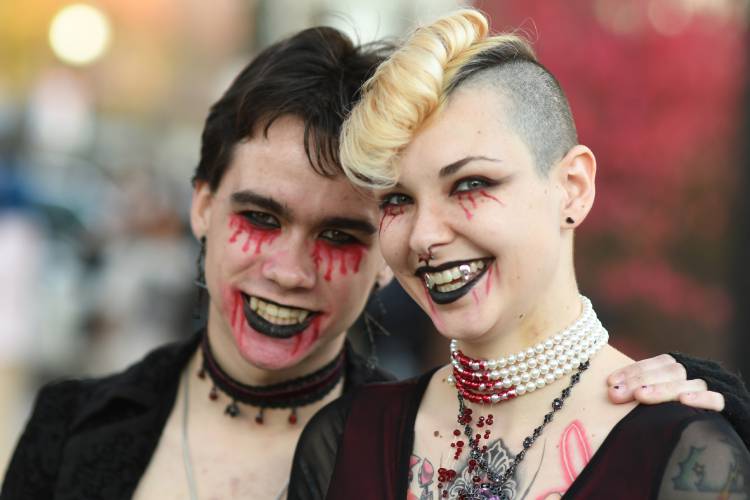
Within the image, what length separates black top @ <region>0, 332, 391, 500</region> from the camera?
3.43m

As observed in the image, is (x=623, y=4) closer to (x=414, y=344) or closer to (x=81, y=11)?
(x=414, y=344)

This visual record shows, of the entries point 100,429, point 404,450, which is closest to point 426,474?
point 404,450

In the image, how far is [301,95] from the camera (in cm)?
332

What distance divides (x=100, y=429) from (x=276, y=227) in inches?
35.2

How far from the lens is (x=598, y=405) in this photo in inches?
98.8

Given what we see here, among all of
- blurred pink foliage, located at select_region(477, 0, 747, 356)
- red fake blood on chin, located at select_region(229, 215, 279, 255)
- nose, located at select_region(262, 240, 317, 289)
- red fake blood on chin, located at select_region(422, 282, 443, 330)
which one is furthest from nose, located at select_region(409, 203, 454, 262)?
blurred pink foliage, located at select_region(477, 0, 747, 356)

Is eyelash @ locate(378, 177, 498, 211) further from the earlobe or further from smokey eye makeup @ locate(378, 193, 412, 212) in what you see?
the earlobe

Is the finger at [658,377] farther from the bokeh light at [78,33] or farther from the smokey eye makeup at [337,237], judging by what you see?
the bokeh light at [78,33]

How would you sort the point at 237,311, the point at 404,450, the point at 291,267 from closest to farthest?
the point at 404,450, the point at 291,267, the point at 237,311

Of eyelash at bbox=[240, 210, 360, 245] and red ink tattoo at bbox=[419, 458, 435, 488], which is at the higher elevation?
eyelash at bbox=[240, 210, 360, 245]

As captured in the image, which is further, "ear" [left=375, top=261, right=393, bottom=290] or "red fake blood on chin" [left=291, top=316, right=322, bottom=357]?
A: "ear" [left=375, top=261, right=393, bottom=290]

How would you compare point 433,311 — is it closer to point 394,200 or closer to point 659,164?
point 394,200

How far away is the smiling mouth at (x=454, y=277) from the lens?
2.54 meters

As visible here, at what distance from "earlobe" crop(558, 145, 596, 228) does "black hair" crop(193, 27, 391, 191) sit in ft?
2.59
